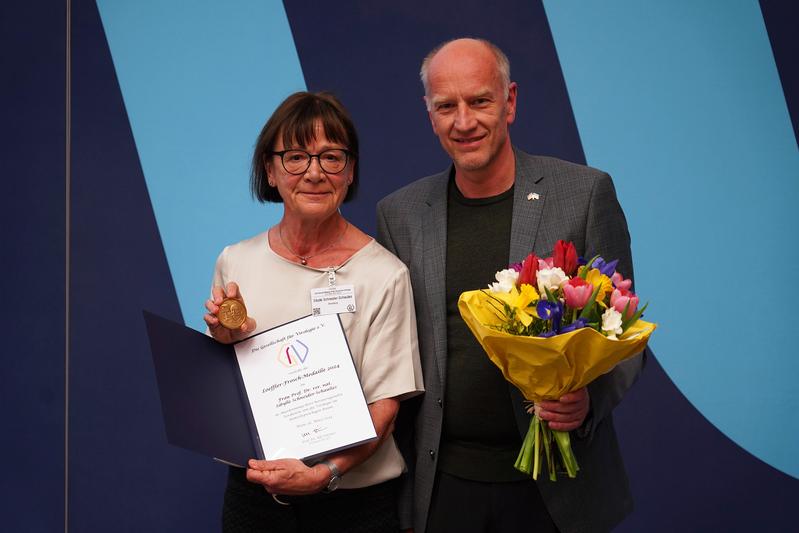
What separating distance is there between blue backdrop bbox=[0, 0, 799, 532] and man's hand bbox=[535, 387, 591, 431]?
1.93 m

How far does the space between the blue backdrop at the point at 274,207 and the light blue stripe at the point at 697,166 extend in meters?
0.01

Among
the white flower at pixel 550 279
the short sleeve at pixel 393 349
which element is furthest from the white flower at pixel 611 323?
the short sleeve at pixel 393 349

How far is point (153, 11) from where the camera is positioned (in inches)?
147

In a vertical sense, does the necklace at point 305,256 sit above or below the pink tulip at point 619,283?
above

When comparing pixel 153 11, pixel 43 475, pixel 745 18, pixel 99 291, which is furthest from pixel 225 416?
pixel 745 18

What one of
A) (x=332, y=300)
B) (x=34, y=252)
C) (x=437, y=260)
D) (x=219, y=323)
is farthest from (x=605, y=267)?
(x=34, y=252)

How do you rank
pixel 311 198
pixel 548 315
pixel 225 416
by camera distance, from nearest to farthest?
pixel 548 315
pixel 225 416
pixel 311 198

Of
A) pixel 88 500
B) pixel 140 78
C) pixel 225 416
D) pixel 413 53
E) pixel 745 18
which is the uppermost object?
pixel 140 78

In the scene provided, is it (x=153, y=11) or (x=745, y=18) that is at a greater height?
(x=153, y=11)

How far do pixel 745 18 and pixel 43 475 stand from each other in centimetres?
398

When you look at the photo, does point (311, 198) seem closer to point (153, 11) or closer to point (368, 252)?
point (368, 252)

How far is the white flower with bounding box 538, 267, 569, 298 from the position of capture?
172 centimetres

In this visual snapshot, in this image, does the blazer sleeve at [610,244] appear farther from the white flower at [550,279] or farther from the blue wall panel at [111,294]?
the blue wall panel at [111,294]

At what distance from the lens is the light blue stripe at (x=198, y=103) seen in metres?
3.72
